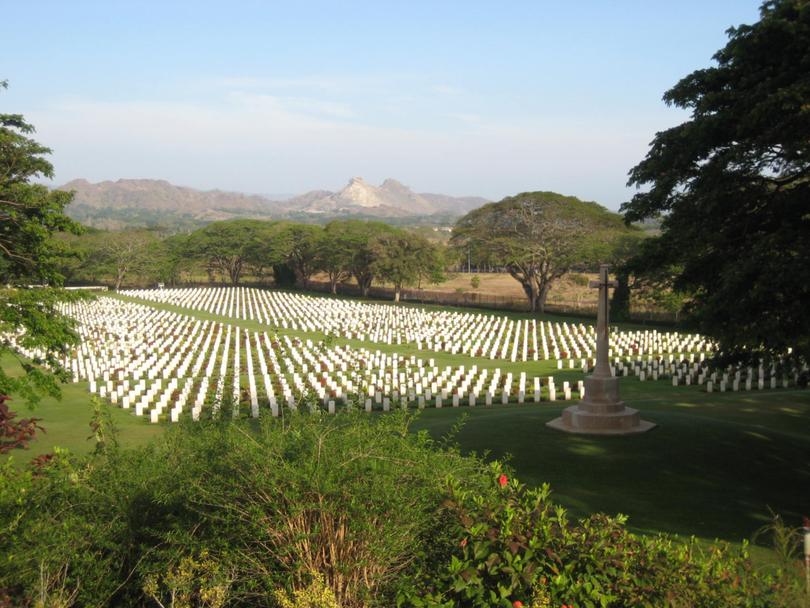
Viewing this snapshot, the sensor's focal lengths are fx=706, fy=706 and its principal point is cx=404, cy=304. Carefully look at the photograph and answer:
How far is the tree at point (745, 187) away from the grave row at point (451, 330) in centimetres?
1284

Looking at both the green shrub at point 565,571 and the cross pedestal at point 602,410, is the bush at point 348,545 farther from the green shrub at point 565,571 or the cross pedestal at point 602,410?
the cross pedestal at point 602,410

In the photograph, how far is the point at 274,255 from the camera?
254 feet

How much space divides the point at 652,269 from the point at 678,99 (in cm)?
296

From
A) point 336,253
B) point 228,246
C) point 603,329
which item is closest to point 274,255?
point 228,246

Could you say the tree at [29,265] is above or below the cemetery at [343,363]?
Result: above

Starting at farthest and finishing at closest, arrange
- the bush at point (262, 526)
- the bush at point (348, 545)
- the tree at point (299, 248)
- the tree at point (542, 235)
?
1. the tree at point (299, 248)
2. the tree at point (542, 235)
3. the bush at point (262, 526)
4. the bush at point (348, 545)

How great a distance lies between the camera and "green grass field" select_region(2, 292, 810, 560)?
32.2ft

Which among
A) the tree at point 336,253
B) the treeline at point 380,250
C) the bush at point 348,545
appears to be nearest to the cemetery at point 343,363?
the bush at point 348,545

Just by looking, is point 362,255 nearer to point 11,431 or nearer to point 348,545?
point 11,431

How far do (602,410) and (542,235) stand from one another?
3779 cm

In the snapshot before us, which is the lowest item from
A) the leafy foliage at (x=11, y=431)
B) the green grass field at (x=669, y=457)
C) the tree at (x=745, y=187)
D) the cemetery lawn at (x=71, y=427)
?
the cemetery lawn at (x=71, y=427)

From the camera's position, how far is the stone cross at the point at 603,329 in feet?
47.3

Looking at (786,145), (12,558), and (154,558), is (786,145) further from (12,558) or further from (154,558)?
(12,558)

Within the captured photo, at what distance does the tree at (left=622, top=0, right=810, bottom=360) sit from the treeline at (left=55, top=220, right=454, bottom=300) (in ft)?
156
